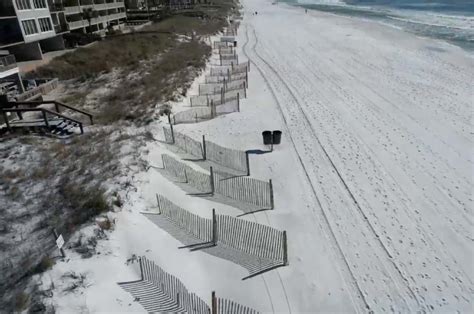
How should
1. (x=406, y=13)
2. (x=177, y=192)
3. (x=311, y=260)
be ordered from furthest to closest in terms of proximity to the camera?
1. (x=406, y=13)
2. (x=177, y=192)
3. (x=311, y=260)

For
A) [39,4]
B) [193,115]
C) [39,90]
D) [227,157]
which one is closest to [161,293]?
[227,157]

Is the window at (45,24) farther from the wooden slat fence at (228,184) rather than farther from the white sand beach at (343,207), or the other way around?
the wooden slat fence at (228,184)

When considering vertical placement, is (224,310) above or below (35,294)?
below

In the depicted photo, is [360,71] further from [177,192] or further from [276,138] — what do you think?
[177,192]

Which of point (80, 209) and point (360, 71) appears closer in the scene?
point (80, 209)

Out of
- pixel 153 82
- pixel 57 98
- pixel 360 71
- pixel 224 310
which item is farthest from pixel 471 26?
pixel 224 310

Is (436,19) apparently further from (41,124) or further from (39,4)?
(41,124)

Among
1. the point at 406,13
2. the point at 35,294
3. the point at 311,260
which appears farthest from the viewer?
the point at 406,13

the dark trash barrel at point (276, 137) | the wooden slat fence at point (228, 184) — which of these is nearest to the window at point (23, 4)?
the wooden slat fence at point (228, 184)
